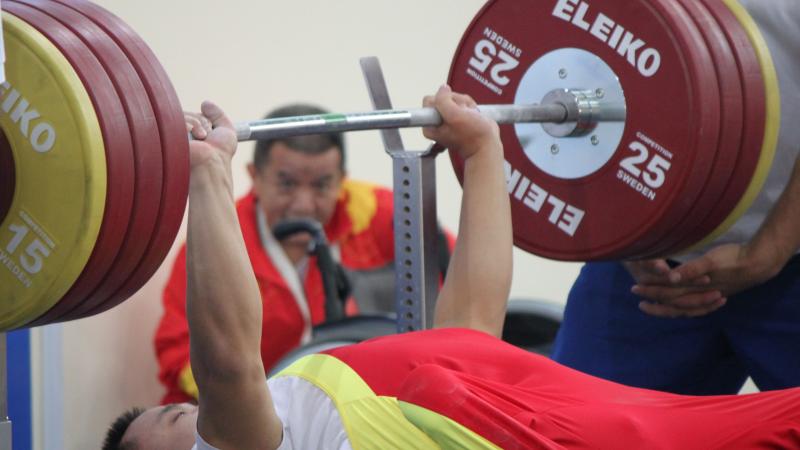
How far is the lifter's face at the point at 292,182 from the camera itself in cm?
385

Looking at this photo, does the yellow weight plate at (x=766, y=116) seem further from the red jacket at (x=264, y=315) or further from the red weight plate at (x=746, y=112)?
the red jacket at (x=264, y=315)

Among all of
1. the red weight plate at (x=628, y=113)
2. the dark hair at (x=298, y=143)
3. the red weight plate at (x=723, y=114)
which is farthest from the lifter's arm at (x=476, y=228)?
the dark hair at (x=298, y=143)

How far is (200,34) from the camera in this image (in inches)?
157

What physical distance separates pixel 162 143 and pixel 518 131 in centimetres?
98

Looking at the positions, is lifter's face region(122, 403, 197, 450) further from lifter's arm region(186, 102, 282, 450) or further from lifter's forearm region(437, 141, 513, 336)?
lifter's forearm region(437, 141, 513, 336)

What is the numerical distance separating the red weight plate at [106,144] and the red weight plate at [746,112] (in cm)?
111

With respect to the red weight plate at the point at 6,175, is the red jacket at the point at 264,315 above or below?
below

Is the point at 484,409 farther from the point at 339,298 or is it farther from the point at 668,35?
the point at 339,298

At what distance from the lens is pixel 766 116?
2.21 metres

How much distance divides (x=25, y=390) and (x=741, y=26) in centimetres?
234

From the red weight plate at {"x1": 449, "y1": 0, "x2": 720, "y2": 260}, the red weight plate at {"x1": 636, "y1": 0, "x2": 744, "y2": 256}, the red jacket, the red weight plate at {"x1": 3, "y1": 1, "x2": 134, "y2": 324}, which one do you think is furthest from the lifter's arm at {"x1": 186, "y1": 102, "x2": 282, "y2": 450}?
the red jacket

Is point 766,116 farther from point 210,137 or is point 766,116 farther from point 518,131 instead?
point 210,137

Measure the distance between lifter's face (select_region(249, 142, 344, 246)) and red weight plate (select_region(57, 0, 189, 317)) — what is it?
215cm

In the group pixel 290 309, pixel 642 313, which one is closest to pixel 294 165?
pixel 290 309
